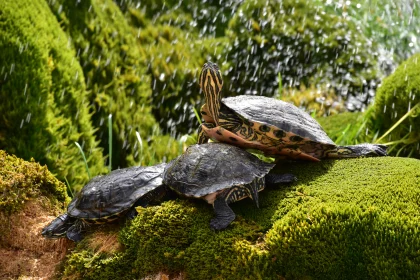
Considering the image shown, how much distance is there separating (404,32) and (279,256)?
7595mm

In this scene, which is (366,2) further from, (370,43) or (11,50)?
(11,50)

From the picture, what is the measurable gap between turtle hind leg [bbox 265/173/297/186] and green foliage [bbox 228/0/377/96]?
5261mm

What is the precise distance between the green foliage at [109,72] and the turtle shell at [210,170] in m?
3.38

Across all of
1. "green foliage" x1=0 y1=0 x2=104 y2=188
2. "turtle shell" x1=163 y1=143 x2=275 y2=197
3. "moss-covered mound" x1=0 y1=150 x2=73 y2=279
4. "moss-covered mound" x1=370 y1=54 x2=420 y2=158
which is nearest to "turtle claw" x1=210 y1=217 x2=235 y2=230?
"turtle shell" x1=163 y1=143 x2=275 y2=197

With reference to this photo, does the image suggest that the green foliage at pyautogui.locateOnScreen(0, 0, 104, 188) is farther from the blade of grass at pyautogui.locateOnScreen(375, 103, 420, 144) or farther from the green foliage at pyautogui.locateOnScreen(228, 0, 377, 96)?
the green foliage at pyautogui.locateOnScreen(228, 0, 377, 96)

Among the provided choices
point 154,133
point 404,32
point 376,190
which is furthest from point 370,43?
point 376,190

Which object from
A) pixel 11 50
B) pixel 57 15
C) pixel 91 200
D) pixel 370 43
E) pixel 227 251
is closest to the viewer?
pixel 227 251

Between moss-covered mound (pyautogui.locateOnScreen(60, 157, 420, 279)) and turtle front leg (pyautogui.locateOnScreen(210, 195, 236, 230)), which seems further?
turtle front leg (pyautogui.locateOnScreen(210, 195, 236, 230))

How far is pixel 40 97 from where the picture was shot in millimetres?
5203

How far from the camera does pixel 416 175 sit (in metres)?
3.01

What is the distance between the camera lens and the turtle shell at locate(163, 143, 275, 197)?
281cm

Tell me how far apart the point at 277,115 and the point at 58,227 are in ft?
4.62

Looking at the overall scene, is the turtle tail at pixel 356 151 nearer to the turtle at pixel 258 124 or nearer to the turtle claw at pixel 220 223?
the turtle at pixel 258 124

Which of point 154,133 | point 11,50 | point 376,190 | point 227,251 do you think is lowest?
point 154,133
